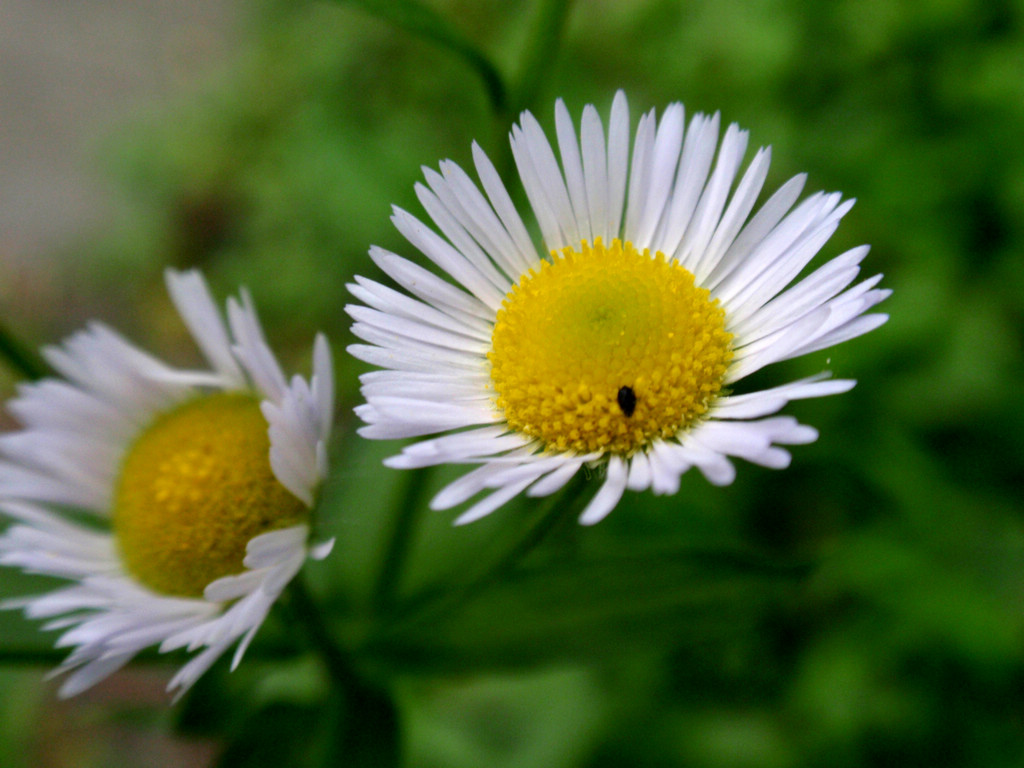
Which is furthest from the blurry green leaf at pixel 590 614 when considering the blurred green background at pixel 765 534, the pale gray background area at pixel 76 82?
the pale gray background area at pixel 76 82

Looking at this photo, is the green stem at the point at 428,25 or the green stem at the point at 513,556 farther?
the green stem at the point at 428,25

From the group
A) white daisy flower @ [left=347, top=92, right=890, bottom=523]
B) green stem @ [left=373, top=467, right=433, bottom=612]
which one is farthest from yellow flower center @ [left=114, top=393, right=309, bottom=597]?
green stem @ [left=373, top=467, right=433, bottom=612]

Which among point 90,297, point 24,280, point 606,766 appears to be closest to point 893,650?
point 606,766

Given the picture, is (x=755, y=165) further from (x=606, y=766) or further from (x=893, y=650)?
(x=606, y=766)

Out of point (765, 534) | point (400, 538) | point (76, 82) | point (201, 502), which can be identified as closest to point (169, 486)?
point (201, 502)

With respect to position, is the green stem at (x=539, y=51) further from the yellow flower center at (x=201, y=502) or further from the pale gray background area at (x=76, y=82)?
the pale gray background area at (x=76, y=82)

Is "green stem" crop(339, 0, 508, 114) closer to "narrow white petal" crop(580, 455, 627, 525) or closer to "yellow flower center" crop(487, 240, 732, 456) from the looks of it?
"yellow flower center" crop(487, 240, 732, 456)
